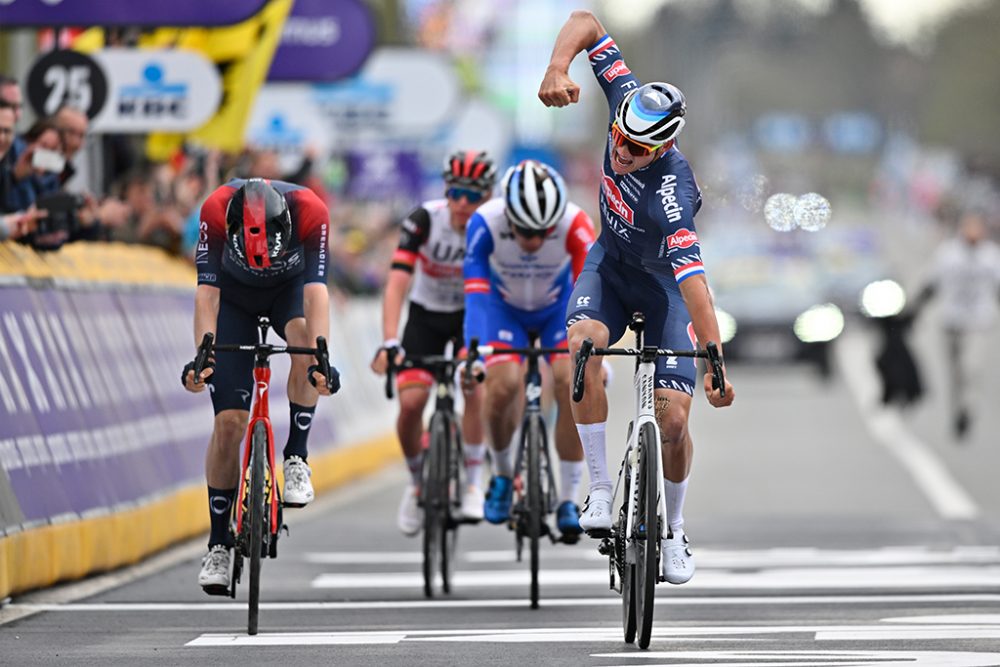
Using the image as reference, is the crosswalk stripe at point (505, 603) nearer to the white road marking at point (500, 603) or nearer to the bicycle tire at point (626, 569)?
the white road marking at point (500, 603)

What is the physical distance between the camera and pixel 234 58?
20.4 metres

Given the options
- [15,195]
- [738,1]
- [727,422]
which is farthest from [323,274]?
[738,1]

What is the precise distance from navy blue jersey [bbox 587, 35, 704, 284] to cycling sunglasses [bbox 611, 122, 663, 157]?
7 cm

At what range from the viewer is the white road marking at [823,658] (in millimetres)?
8430

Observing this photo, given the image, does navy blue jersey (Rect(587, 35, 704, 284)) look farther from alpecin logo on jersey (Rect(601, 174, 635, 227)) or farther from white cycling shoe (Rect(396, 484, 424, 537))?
white cycling shoe (Rect(396, 484, 424, 537))

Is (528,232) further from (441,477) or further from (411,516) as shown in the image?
(411,516)

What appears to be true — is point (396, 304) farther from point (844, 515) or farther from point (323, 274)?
point (844, 515)

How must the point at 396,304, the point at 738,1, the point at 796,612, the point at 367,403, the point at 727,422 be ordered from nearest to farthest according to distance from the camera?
the point at 796,612
the point at 396,304
the point at 367,403
the point at 727,422
the point at 738,1

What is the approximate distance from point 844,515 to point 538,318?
547cm

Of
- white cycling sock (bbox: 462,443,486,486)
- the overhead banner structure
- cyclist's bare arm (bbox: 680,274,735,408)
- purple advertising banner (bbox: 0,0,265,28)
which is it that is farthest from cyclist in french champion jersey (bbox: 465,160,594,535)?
the overhead banner structure

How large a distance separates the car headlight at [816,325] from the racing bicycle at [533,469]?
2313 cm

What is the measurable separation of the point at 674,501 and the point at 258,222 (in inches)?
79.7

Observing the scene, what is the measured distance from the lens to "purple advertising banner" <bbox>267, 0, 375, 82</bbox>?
21875 millimetres

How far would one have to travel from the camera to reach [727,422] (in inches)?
1085
